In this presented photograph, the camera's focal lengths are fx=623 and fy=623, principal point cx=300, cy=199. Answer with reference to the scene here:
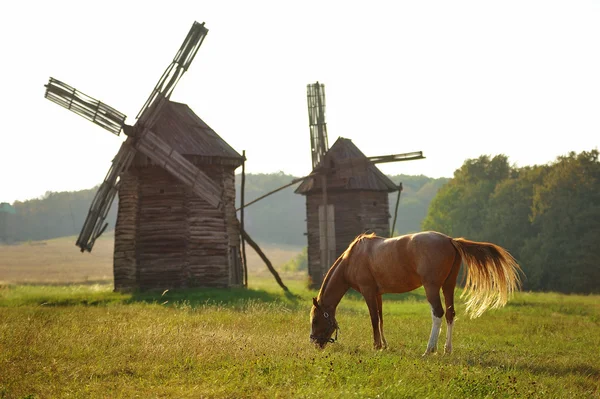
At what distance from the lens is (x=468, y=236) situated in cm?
4716

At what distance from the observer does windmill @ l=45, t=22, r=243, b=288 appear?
2369 centimetres

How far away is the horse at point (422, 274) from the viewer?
418 inches

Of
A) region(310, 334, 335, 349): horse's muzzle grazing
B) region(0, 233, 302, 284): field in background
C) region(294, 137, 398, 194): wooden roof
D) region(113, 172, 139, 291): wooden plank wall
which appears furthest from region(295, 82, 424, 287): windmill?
region(310, 334, 335, 349): horse's muzzle grazing

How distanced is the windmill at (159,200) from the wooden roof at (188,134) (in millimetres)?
60

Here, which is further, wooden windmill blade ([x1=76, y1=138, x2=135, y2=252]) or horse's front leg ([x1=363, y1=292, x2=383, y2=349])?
wooden windmill blade ([x1=76, y1=138, x2=135, y2=252])

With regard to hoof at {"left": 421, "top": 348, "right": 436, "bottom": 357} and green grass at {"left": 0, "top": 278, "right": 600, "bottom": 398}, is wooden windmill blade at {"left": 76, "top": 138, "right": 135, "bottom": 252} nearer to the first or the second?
green grass at {"left": 0, "top": 278, "right": 600, "bottom": 398}

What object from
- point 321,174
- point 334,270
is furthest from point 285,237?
point 334,270

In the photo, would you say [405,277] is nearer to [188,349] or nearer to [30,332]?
[188,349]

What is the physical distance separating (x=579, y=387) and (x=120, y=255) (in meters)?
19.2

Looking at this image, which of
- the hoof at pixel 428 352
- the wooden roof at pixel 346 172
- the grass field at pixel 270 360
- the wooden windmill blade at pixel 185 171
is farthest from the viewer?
the wooden roof at pixel 346 172

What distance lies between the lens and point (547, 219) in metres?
40.6

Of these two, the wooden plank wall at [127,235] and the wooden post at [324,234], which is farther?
the wooden post at [324,234]

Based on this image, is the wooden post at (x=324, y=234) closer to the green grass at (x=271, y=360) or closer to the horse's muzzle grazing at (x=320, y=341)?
the green grass at (x=271, y=360)

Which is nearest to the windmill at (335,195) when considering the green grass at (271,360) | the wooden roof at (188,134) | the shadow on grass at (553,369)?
the wooden roof at (188,134)
